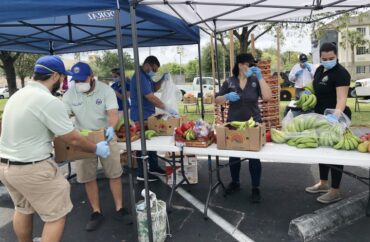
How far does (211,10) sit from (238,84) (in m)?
1.11

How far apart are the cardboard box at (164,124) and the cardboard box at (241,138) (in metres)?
1.00

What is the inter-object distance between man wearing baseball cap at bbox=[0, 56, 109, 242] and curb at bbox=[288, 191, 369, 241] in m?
2.16

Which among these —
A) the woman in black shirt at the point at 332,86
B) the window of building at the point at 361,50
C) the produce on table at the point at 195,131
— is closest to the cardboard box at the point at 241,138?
the produce on table at the point at 195,131

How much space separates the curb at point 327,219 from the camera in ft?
10.9

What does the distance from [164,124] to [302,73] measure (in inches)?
209

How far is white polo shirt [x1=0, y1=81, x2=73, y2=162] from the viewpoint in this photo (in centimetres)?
253

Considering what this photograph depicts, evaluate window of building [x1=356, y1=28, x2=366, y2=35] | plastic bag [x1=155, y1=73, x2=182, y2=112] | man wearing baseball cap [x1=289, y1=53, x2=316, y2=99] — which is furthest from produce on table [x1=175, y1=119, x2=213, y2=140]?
window of building [x1=356, y1=28, x2=366, y2=35]

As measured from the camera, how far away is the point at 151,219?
3.22m

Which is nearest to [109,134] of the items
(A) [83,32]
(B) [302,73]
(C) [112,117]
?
(C) [112,117]

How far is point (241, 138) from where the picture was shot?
3361mm

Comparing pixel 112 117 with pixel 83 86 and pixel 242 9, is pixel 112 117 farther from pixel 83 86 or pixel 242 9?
pixel 242 9

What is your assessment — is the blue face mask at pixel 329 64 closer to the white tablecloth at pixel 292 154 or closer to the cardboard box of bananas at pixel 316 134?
the cardboard box of bananas at pixel 316 134

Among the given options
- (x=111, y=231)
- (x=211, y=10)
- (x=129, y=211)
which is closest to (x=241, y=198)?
(x=129, y=211)

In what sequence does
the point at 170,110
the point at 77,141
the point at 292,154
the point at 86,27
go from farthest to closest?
1. the point at 86,27
2. the point at 170,110
3. the point at 292,154
4. the point at 77,141
